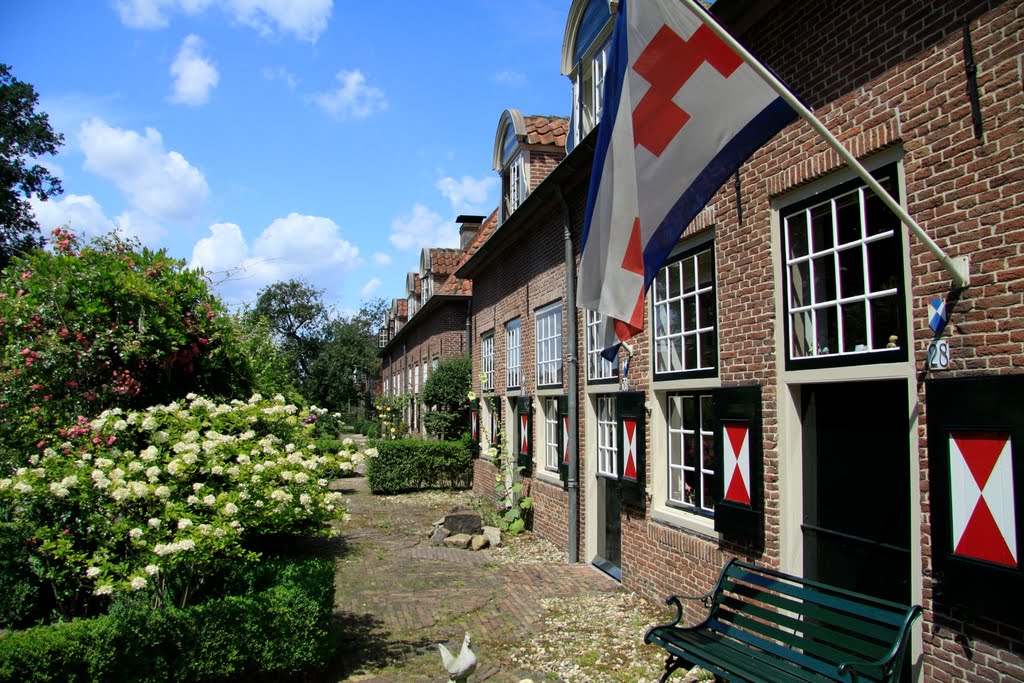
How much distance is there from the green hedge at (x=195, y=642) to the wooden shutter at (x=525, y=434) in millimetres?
6666

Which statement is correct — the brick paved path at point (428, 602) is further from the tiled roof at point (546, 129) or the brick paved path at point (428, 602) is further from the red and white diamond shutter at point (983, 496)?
the tiled roof at point (546, 129)

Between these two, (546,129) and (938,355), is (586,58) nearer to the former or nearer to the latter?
(546,129)

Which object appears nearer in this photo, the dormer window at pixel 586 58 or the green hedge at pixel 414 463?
the dormer window at pixel 586 58

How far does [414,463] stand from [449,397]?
195cm

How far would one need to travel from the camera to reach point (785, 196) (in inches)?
209

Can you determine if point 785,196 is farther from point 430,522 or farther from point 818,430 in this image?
point 430,522

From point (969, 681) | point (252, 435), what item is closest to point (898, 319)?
point (969, 681)

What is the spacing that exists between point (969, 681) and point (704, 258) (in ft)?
13.0

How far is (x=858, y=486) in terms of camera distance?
4.68m

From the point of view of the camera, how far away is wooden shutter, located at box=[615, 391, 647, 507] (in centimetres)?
760

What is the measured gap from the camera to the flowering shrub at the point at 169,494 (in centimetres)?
489

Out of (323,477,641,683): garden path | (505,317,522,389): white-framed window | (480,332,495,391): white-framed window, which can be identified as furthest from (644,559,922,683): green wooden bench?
(480,332,495,391): white-framed window

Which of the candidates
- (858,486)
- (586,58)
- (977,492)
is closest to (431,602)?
(858,486)

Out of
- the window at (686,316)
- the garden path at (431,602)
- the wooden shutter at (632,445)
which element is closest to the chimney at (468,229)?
the garden path at (431,602)
